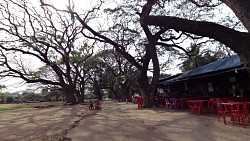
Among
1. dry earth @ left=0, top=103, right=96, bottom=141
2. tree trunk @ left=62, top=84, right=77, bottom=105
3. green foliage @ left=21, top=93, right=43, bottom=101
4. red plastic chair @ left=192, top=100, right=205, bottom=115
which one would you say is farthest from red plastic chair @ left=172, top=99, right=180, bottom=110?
green foliage @ left=21, top=93, right=43, bottom=101

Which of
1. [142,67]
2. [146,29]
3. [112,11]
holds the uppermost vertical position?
[112,11]

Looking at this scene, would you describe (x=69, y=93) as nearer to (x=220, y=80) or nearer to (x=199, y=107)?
(x=220, y=80)

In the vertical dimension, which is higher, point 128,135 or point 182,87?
point 182,87

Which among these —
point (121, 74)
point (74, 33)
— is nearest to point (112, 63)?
point (121, 74)

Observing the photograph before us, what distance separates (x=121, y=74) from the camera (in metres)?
34.5

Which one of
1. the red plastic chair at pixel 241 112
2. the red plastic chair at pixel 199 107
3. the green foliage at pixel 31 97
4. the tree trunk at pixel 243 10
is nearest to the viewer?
the tree trunk at pixel 243 10

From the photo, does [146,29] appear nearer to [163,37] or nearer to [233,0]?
[163,37]

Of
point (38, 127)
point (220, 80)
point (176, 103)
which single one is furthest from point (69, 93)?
point (38, 127)

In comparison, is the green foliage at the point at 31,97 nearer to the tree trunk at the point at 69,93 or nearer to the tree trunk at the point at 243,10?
the tree trunk at the point at 69,93

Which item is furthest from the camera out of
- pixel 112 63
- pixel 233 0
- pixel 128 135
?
pixel 112 63

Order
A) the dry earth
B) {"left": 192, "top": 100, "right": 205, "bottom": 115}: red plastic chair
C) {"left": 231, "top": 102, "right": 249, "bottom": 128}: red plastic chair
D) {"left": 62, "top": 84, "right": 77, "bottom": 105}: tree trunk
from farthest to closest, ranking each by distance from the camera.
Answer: {"left": 62, "top": 84, "right": 77, "bottom": 105}: tree trunk → {"left": 192, "top": 100, "right": 205, "bottom": 115}: red plastic chair → the dry earth → {"left": 231, "top": 102, "right": 249, "bottom": 128}: red plastic chair

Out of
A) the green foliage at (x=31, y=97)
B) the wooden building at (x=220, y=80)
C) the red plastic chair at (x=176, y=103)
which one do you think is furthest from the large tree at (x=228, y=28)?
the green foliage at (x=31, y=97)

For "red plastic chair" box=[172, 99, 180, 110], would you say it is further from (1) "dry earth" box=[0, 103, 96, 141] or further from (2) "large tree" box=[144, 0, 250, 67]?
(2) "large tree" box=[144, 0, 250, 67]

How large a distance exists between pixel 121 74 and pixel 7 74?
15702 mm
